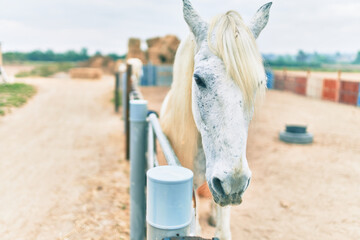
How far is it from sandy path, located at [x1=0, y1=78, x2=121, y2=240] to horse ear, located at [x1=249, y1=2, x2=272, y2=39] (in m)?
2.92

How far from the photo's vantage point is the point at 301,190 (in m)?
4.39

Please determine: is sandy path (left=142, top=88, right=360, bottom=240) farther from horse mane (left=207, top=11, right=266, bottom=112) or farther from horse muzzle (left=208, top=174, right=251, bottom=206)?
horse muzzle (left=208, top=174, right=251, bottom=206)

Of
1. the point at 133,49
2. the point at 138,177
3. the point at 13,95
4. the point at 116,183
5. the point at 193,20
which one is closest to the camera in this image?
the point at 193,20

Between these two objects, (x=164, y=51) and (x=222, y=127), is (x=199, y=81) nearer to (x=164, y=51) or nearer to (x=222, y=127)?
(x=222, y=127)

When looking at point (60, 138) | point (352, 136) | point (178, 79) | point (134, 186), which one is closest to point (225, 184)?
point (178, 79)

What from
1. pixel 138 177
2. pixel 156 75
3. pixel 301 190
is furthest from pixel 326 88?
pixel 138 177

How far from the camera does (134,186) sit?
2.39 metres

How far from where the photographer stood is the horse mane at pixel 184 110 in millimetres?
1774

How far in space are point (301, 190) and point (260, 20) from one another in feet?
11.6

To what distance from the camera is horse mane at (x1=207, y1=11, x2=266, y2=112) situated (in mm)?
1280

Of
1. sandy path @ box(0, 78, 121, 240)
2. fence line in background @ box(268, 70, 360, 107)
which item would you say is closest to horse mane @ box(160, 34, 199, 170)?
sandy path @ box(0, 78, 121, 240)

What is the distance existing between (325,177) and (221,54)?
442cm

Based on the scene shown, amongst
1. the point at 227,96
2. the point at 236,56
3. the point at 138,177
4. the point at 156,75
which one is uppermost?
the point at 236,56

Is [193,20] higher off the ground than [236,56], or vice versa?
[193,20]
